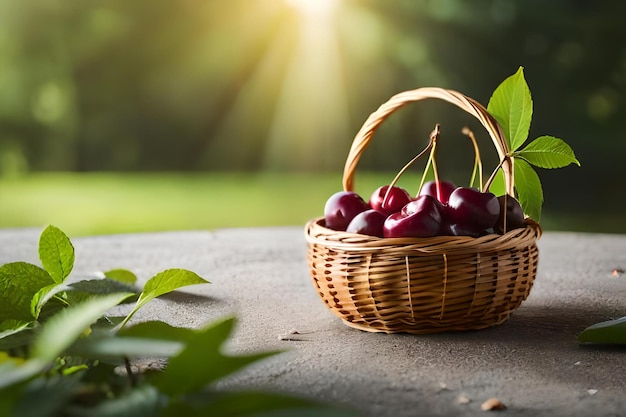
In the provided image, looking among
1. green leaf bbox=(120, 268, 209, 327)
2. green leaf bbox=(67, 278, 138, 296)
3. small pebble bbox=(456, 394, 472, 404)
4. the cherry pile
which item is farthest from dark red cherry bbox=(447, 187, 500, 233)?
green leaf bbox=(67, 278, 138, 296)

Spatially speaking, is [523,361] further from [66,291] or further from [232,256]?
[232,256]

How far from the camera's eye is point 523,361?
3.57ft

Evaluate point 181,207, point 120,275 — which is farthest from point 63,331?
point 181,207

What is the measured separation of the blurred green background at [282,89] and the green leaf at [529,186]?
3.07 metres

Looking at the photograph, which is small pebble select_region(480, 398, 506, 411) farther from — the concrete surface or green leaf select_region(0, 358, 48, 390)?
green leaf select_region(0, 358, 48, 390)

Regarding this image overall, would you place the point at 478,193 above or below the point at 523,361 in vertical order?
above

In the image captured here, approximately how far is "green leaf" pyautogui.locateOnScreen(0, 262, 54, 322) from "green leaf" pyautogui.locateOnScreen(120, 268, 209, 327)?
0.47ft

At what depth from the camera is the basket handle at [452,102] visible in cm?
121

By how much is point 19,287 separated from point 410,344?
61cm

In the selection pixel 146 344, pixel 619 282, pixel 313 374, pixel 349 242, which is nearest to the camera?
pixel 146 344

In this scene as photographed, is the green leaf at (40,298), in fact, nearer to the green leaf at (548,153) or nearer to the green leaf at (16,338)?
the green leaf at (16,338)

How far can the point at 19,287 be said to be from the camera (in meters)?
1.02

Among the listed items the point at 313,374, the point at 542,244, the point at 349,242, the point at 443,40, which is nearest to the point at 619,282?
the point at 542,244

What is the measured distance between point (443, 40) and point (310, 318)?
159 inches
